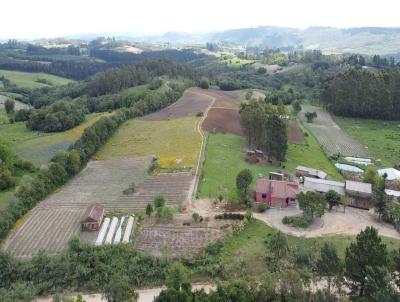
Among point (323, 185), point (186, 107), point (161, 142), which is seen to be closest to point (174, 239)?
point (323, 185)

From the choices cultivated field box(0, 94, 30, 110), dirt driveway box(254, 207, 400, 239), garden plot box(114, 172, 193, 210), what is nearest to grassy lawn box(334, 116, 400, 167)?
dirt driveway box(254, 207, 400, 239)

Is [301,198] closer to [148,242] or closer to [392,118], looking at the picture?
[148,242]

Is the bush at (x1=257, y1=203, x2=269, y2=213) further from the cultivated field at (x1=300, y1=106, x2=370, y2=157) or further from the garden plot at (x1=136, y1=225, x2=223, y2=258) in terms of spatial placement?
the cultivated field at (x1=300, y1=106, x2=370, y2=157)

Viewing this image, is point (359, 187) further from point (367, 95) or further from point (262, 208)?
point (367, 95)

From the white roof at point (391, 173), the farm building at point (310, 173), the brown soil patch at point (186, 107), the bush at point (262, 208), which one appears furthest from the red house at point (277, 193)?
the brown soil patch at point (186, 107)

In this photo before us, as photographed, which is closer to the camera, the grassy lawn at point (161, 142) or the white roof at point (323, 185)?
the white roof at point (323, 185)

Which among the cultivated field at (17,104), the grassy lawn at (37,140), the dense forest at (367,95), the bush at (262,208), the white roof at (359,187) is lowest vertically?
the cultivated field at (17,104)

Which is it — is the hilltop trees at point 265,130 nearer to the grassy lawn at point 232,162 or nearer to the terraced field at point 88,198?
the grassy lawn at point 232,162

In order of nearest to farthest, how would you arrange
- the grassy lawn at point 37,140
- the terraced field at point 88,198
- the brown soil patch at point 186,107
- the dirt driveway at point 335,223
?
the terraced field at point 88,198
the dirt driveway at point 335,223
the grassy lawn at point 37,140
the brown soil patch at point 186,107
